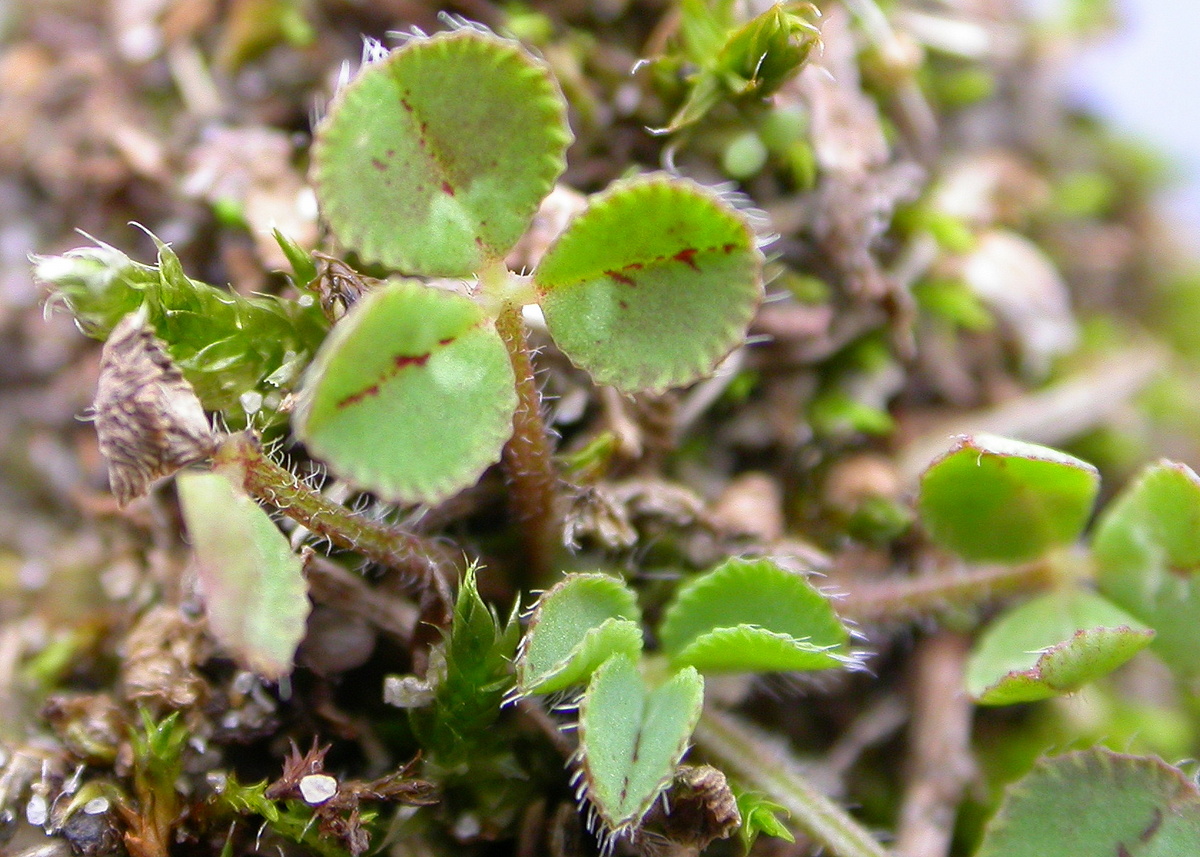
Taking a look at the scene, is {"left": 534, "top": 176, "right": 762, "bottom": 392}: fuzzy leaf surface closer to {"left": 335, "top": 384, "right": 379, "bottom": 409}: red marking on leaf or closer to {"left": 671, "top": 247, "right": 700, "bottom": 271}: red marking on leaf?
{"left": 671, "top": 247, "right": 700, "bottom": 271}: red marking on leaf

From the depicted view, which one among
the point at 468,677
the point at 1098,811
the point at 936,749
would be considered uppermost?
the point at 468,677

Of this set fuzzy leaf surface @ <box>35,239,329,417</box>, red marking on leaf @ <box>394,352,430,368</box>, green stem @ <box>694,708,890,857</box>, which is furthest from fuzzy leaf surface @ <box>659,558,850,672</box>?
fuzzy leaf surface @ <box>35,239,329,417</box>

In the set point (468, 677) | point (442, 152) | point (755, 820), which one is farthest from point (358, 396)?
point (755, 820)

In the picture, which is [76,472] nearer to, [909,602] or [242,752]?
[242,752]

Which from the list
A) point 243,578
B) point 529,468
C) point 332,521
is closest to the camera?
point 243,578

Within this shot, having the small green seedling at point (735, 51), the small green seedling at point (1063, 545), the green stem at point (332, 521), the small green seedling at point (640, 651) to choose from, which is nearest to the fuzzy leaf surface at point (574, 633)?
the small green seedling at point (640, 651)

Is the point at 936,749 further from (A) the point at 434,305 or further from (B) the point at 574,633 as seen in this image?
(A) the point at 434,305
